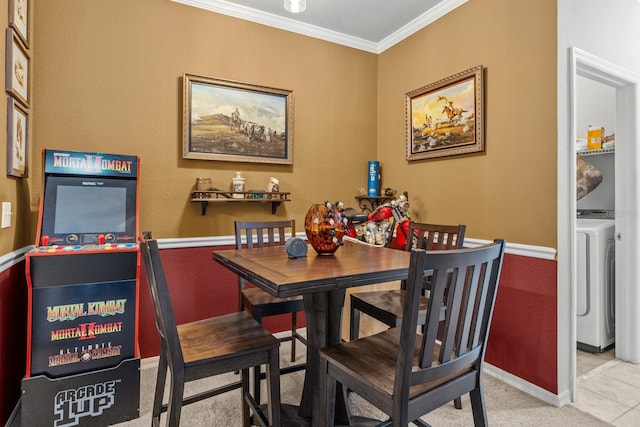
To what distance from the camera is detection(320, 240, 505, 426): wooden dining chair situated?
1084mm

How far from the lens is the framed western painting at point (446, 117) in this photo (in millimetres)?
2645

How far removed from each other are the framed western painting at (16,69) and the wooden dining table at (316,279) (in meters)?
1.39

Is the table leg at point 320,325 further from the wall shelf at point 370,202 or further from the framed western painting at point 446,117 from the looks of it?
the wall shelf at point 370,202

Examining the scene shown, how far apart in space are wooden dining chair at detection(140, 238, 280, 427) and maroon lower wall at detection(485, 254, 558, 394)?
1721 mm

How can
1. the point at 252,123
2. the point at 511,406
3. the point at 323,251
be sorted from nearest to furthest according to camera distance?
the point at 323,251
the point at 511,406
the point at 252,123

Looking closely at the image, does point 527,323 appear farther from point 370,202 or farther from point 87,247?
point 87,247

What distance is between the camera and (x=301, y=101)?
3270 millimetres

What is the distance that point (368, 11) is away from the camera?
9.94 feet

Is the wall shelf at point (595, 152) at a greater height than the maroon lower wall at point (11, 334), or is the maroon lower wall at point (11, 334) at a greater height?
the wall shelf at point (595, 152)

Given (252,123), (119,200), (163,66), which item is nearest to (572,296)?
(252,123)

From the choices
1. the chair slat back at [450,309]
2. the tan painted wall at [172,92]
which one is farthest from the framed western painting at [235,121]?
the chair slat back at [450,309]

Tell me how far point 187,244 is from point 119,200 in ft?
2.40

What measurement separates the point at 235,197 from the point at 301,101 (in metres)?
1.13

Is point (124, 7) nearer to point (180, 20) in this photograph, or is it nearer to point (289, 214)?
point (180, 20)
